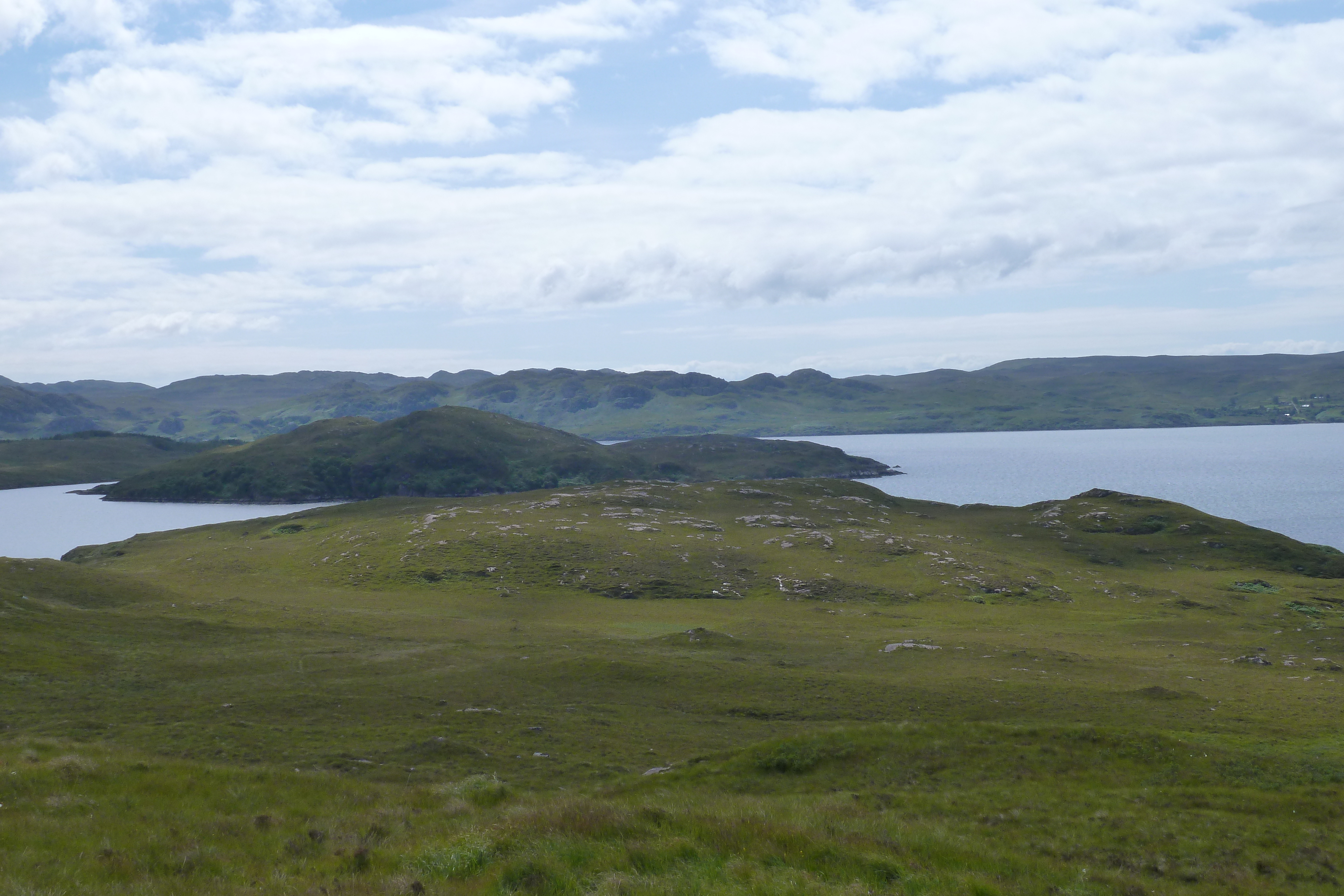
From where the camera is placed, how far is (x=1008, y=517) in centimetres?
16200

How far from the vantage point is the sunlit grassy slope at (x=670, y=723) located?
1647 centimetres

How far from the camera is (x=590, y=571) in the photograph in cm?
11556

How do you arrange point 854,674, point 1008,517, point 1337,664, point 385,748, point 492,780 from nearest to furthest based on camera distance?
point 492,780 → point 385,748 → point 854,674 → point 1337,664 → point 1008,517

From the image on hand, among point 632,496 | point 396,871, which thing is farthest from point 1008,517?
point 396,871

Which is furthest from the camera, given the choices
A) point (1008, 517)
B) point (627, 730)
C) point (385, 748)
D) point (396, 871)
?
point (1008, 517)

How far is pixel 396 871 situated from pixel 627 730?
2925cm

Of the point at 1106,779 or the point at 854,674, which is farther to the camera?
the point at 854,674

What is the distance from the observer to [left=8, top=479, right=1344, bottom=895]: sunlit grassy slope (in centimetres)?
1647

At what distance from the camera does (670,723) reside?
46.0 metres

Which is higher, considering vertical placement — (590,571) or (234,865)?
(234,865)

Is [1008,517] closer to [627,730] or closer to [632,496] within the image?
[632,496]

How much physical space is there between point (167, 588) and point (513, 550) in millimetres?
46060

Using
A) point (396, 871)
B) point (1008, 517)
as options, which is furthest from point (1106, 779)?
point (1008, 517)

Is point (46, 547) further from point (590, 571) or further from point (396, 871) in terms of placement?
point (396, 871)
